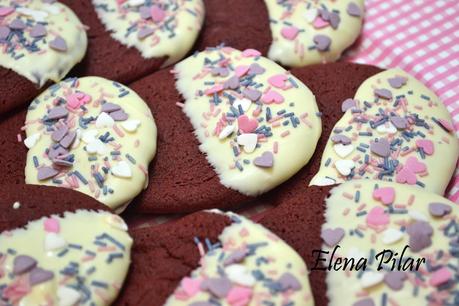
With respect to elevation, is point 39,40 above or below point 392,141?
above

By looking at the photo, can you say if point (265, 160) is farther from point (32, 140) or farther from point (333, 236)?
point (32, 140)

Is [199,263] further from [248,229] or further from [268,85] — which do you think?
[268,85]

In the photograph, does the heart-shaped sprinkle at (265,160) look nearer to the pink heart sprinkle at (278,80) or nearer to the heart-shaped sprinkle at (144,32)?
the pink heart sprinkle at (278,80)

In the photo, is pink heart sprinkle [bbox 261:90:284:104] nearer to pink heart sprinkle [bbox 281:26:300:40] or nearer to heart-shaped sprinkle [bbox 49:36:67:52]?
pink heart sprinkle [bbox 281:26:300:40]

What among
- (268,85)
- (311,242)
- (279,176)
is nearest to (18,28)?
(268,85)

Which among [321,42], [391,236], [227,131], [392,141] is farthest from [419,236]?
[321,42]

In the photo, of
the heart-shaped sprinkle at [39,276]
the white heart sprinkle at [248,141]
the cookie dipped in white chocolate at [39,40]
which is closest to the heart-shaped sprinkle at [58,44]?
the cookie dipped in white chocolate at [39,40]
